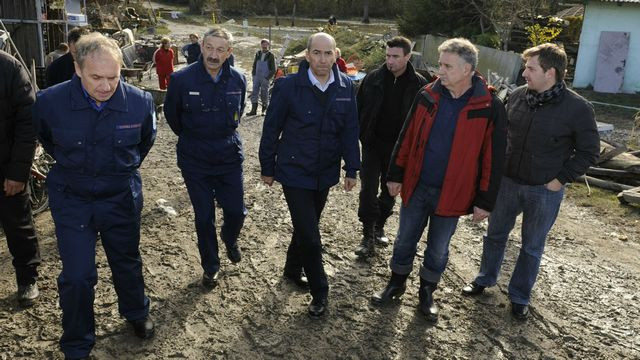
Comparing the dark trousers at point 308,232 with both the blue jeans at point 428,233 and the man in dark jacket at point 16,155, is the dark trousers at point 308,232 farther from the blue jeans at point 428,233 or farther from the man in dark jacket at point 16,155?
the man in dark jacket at point 16,155

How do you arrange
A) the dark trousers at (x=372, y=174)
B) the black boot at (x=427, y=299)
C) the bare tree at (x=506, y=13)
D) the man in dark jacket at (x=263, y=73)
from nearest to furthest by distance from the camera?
the black boot at (x=427, y=299), the dark trousers at (x=372, y=174), the man in dark jacket at (x=263, y=73), the bare tree at (x=506, y=13)

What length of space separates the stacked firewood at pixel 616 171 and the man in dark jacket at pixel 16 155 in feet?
23.4

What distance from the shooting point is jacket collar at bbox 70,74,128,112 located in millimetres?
3086

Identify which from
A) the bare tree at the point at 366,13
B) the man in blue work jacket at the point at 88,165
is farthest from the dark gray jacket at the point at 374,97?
the bare tree at the point at 366,13

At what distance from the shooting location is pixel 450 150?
12.1ft

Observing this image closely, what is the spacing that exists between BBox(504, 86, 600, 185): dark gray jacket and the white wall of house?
50.1 ft

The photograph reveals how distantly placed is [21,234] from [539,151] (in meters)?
3.81

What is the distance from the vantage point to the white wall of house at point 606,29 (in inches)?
666

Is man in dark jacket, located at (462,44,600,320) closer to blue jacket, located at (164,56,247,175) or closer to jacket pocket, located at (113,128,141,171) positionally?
blue jacket, located at (164,56,247,175)

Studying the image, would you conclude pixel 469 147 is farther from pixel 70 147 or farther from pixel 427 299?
pixel 70 147

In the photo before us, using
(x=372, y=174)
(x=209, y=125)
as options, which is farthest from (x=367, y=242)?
(x=209, y=125)

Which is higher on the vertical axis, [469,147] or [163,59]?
[469,147]

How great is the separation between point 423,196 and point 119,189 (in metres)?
2.03

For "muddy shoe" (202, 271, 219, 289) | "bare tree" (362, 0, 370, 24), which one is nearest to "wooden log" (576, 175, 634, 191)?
"muddy shoe" (202, 271, 219, 289)
